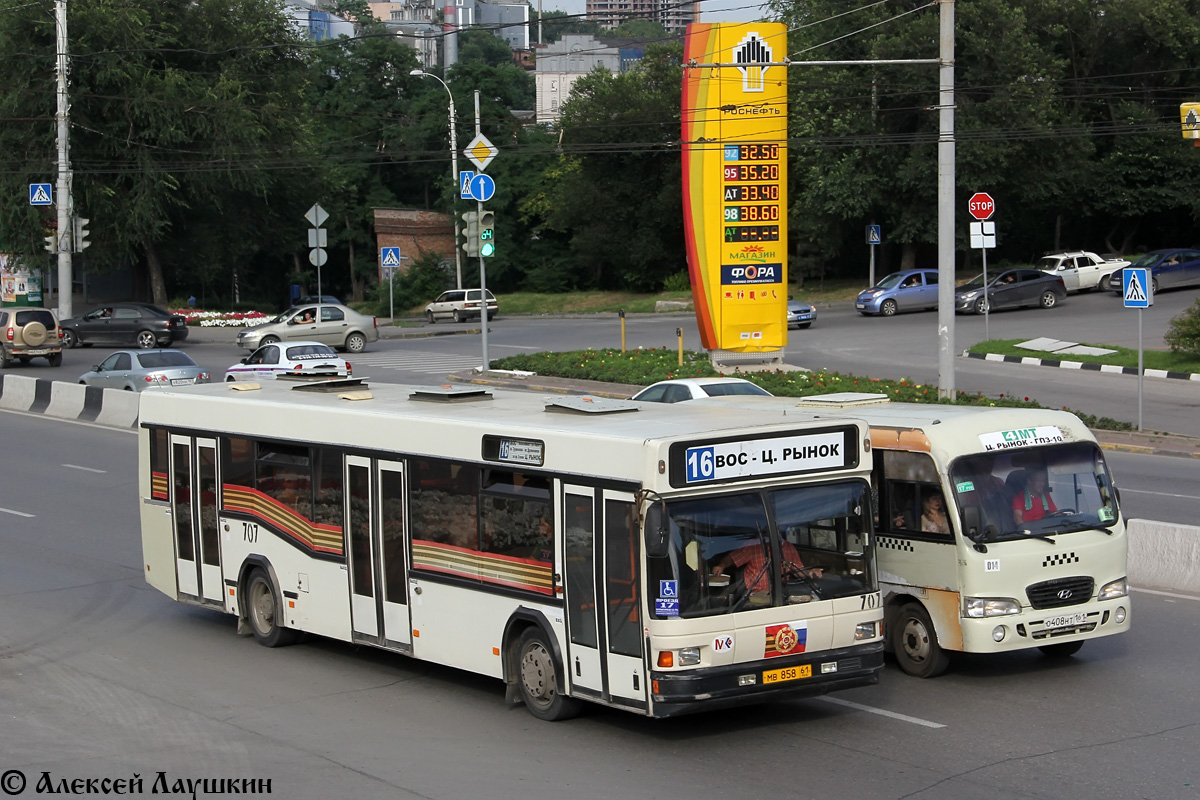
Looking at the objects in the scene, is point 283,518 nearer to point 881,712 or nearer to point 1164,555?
point 881,712

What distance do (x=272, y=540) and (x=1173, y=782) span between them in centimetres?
723

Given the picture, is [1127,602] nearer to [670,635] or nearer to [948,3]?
[670,635]

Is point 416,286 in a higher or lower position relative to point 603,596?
higher

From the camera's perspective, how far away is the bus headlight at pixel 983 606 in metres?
9.48

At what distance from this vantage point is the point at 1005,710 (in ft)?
29.5

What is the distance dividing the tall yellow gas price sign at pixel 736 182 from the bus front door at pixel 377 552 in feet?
64.7

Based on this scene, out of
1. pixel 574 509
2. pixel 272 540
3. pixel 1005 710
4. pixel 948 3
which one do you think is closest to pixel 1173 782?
pixel 1005 710

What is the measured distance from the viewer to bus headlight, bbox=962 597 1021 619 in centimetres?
948

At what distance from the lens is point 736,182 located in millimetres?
29266

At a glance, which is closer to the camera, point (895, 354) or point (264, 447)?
point (264, 447)

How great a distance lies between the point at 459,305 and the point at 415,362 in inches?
691

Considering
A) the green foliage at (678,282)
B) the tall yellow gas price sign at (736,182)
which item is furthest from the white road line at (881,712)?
the green foliage at (678,282)

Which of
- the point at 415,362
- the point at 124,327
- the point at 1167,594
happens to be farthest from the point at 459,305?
the point at 1167,594

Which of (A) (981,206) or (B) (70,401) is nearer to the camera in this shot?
(B) (70,401)
